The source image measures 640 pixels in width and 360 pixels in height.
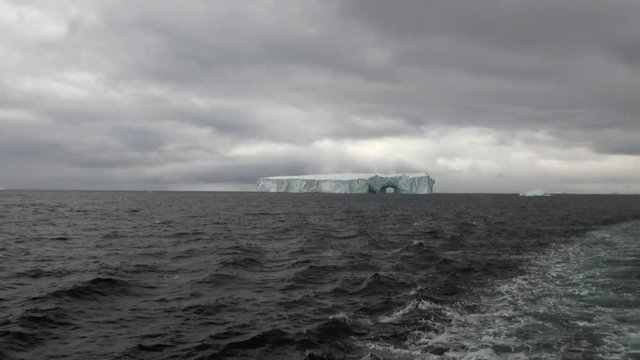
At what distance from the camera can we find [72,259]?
20.0 meters

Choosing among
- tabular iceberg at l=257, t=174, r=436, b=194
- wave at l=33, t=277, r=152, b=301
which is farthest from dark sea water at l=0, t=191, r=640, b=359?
tabular iceberg at l=257, t=174, r=436, b=194

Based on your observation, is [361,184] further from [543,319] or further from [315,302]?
[543,319]

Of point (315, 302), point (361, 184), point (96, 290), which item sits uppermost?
point (361, 184)

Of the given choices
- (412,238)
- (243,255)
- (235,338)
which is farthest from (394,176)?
(235,338)

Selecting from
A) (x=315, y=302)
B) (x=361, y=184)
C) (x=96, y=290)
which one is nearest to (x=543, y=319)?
(x=315, y=302)

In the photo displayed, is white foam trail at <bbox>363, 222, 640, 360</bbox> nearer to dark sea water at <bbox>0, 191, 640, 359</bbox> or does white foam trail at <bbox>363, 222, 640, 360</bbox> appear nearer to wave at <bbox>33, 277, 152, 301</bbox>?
dark sea water at <bbox>0, 191, 640, 359</bbox>

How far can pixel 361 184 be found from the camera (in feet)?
508

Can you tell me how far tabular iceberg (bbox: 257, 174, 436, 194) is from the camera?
14312cm

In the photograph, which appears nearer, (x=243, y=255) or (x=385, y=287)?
(x=385, y=287)

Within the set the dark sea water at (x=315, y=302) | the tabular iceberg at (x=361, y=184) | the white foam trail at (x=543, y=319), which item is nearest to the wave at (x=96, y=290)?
the dark sea water at (x=315, y=302)

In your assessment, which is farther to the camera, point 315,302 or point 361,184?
point 361,184

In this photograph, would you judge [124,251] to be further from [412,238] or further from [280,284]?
[412,238]

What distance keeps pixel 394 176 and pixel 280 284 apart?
129 metres

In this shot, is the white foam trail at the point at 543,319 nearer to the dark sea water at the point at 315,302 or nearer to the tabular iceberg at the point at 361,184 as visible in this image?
the dark sea water at the point at 315,302
